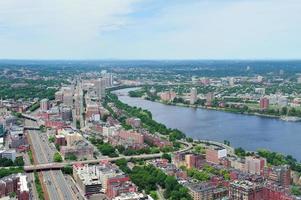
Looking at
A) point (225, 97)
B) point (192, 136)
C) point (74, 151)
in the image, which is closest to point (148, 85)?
point (225, 97)

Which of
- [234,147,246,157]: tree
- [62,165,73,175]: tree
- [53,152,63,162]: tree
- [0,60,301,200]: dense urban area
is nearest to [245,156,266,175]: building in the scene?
[0,60,301,200]: dense urban area

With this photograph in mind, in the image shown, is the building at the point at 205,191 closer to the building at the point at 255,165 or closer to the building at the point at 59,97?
the building at the point at 255,165

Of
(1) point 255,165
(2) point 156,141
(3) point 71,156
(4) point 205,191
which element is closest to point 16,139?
(3) point 71,156

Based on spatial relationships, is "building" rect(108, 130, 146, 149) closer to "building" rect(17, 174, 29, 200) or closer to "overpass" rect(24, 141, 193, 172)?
"overpass" rect(24, 141, 193, 172)

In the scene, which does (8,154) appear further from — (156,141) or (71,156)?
(156,141)

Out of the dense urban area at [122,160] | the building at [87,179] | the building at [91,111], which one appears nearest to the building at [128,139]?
the dense urban area at [122,160]
